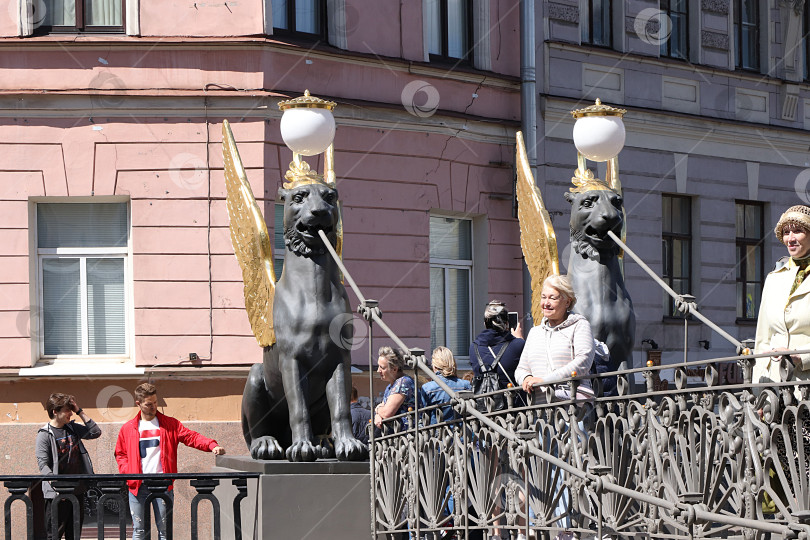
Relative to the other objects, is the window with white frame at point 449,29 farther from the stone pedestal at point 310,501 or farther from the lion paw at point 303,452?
the stone pedestal at point 310,501

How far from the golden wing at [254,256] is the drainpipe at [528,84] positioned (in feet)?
28.4

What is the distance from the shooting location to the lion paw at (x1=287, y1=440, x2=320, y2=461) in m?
8.73

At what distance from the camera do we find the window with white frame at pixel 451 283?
1717 cm

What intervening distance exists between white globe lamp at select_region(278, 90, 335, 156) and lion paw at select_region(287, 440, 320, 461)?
1.92 metres

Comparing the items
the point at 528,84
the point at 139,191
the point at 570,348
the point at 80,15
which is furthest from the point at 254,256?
the point at 528,84

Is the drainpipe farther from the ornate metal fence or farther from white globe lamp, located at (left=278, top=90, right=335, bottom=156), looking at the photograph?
the ornate metal fence

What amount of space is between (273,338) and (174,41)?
6.86 metres

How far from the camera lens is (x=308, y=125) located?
913 centimetres

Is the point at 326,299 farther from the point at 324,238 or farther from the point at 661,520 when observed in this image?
the point at 661,520

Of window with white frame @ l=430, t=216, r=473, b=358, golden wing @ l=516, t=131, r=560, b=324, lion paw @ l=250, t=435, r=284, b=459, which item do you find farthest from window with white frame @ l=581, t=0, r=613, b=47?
lion paw @ l=250, t=435, r=284, b=459

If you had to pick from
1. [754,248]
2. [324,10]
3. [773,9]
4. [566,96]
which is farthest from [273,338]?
[773,9]

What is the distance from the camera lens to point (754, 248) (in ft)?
69.2

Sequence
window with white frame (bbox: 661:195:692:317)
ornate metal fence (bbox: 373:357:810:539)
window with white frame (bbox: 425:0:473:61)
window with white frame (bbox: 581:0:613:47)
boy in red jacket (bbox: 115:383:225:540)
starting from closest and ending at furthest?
ornate metal fence (bbox: 373:357:810:539) < boy in red jacket (bbox: 115:383:225:540) < window with white frame (bbox: 425:0:473:61) < window with white frame (bbox: 581:0:613:47) < window with white frame (bbox: 661:195:692:317)

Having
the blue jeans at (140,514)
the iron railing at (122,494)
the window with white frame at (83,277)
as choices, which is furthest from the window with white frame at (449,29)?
the iron railing at (122,494)
